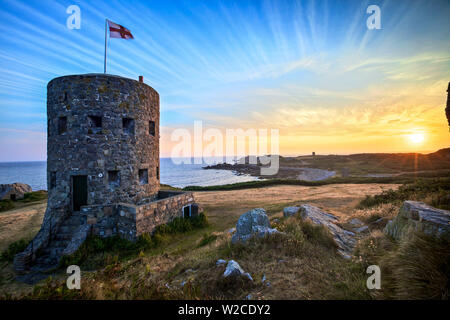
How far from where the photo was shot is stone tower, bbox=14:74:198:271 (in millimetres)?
9789

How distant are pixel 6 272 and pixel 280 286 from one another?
11.7m

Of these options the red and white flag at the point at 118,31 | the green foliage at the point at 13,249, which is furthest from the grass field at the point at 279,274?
the red and white flag at the point at 118,31

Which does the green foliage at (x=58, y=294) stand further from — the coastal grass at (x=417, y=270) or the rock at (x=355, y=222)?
the rock at (x=355, y=222)

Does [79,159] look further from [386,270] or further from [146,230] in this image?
[386,270]

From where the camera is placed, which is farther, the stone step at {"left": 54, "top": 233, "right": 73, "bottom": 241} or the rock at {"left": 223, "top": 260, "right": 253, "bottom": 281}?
the stone step at {"left": 54, "top": 233, "right": 73, "bottom": 241}

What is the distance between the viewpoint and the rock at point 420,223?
393cm

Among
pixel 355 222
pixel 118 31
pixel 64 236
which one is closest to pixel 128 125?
pixel 118 31

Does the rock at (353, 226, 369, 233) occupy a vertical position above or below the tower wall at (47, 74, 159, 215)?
below

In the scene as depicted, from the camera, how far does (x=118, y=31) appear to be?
11.1 meters

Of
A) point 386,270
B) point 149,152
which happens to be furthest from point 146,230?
point 386,270

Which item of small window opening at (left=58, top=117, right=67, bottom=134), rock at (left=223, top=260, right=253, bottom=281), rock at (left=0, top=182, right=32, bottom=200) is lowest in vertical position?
rock at (left=0, top=182, right=32, bottom=200)

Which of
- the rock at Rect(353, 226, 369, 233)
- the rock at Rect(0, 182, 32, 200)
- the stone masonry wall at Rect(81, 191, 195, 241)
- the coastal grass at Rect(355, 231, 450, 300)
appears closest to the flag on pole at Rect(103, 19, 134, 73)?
the stone masonry wall at Rect(81, 191, 195, 241)

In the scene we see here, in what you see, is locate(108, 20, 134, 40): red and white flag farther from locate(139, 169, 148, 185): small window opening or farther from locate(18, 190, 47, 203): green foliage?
locate(18, 190, 47, 203): green foliage

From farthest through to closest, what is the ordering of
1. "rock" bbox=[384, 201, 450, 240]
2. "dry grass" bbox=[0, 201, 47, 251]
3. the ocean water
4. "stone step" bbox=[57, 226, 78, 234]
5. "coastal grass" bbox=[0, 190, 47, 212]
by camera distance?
1. the ocean water
2. "coastal grass" bbox=[0, 190, 47, 212]
3. "dry grass" bbox=[0, 201, 47, 251]
4. "stone step" bbox=[57, 226, 78, 234]
5. "rock" bbox=[384, 201, 450, 240]
